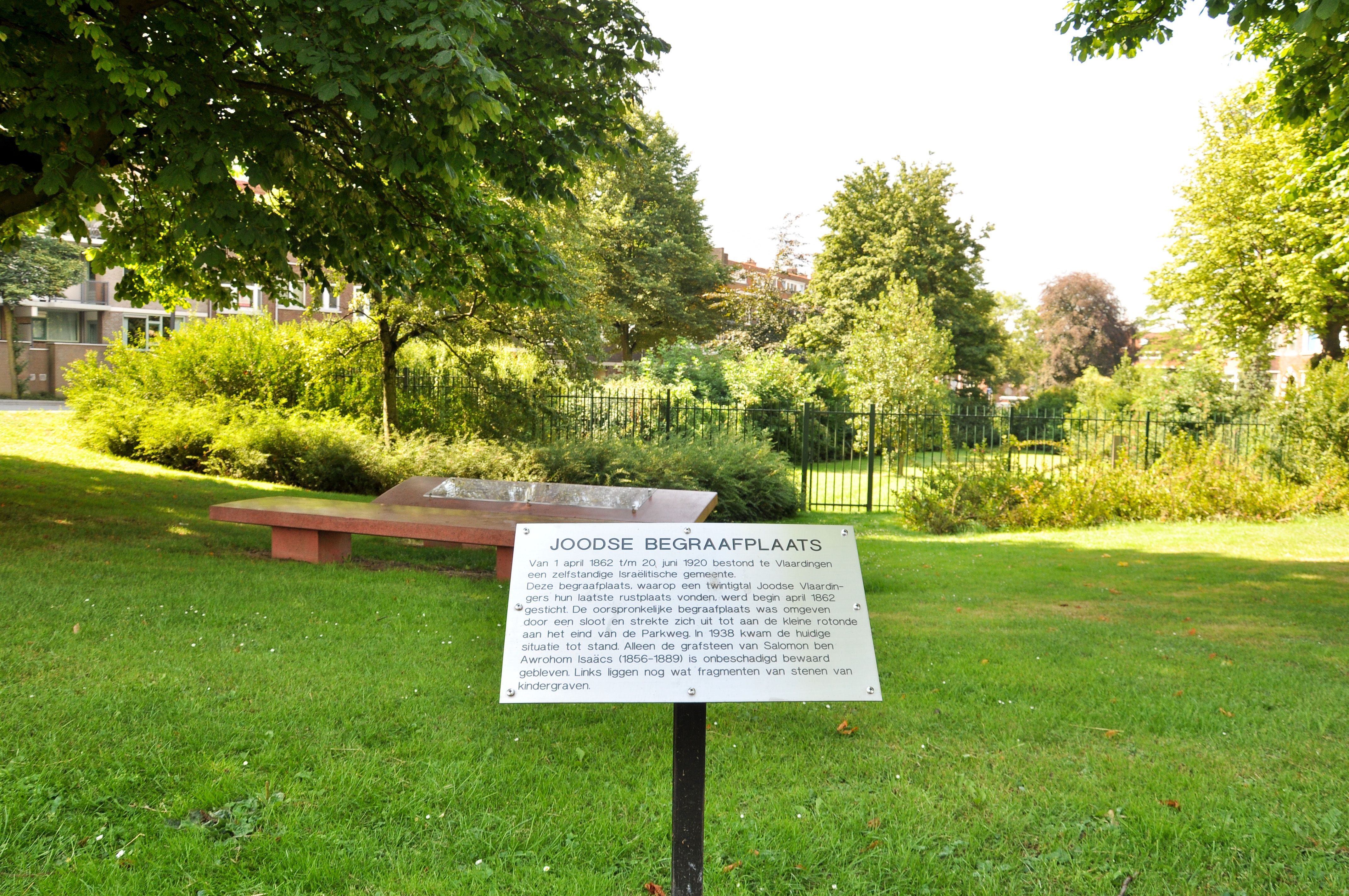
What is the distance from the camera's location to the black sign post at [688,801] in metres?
2.97

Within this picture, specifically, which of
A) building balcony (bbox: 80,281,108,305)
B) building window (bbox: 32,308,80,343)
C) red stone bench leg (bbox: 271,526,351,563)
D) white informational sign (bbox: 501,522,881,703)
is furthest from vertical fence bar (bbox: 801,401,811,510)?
building window (bbox: 32,308,80,343)

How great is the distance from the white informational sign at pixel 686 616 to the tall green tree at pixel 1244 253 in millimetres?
25543

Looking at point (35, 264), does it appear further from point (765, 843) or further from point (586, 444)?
point (765, 843)

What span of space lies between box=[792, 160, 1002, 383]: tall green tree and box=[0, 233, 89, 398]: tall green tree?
33560 millimetres

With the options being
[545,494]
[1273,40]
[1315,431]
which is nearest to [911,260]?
[1315,431]

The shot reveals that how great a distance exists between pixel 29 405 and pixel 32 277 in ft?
25.6

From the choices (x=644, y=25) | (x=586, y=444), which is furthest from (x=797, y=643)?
(x=586, y=444)

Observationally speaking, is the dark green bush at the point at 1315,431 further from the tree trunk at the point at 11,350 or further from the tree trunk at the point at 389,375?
the tree trunk at the point at 11,350

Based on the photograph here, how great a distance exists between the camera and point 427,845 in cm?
346

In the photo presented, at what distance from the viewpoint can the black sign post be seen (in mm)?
2975

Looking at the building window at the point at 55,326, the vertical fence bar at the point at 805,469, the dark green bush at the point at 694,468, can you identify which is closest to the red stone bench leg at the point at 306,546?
the dark green bush at the point at 694,468

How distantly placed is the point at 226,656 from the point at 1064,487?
1302 cm

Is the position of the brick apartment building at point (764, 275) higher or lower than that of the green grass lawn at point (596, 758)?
higher

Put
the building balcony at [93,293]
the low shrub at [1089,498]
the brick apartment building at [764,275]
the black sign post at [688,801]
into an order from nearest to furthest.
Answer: the black sign post at [688,801], the low shrub at [1089,498], the building balcony at [93,293], the brick apartment building at [764,275]
